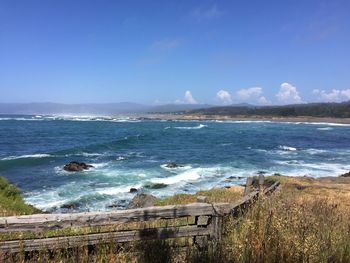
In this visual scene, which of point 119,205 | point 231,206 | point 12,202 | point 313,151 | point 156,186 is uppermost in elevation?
point 231,206

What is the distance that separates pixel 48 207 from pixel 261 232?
57.7 ft

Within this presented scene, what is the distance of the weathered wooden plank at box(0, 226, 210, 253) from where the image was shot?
552 cm

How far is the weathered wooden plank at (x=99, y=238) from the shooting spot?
5.52 metres

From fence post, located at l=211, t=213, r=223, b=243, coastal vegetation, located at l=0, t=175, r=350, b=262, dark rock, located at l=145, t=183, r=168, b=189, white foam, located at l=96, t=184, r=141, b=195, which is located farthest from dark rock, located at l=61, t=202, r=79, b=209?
fence post, located at l=211, t=213, r=223, b=243

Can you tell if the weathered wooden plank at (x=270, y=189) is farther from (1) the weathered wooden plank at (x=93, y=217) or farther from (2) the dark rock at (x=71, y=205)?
(2) the dark rock at (x=71, y=205)

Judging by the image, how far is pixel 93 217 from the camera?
18.8 ft

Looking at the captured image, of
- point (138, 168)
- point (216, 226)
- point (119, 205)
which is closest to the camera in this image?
point (216, 226)

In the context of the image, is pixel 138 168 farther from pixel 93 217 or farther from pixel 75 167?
pixel 93 217

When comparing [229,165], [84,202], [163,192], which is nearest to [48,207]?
[84,202]

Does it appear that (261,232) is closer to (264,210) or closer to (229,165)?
(264,210)

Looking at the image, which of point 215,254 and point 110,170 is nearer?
point 215,254

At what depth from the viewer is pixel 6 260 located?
17.4 ft

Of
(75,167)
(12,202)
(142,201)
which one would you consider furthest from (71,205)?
(75,167)

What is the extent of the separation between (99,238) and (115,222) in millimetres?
333
